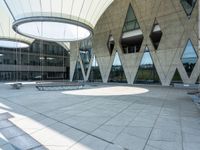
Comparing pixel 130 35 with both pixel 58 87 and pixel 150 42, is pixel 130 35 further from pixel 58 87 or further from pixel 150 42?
pixel 58 87

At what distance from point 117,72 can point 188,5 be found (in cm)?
1289

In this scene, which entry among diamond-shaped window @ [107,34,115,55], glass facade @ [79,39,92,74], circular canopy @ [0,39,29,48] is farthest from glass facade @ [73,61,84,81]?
circular canopy @ [0,39,29,48]

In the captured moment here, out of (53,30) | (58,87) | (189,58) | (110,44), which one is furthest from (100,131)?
(110,44)

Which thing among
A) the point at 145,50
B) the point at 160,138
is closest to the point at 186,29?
the point at 145,50

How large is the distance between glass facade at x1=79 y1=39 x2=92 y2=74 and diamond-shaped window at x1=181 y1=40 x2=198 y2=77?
17.4m

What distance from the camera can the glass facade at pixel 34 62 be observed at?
125 feet

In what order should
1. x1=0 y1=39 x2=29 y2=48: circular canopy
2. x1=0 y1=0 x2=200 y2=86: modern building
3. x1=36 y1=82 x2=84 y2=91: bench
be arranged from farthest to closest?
x1=0 y1=39 x2=29 y2=48: circular canopy → x1=0 y1=0 x2=200 y2=86: modern building → x1=36 y1=82 x2=84 y2=91: bench

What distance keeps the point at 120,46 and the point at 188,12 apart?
10.1 meters

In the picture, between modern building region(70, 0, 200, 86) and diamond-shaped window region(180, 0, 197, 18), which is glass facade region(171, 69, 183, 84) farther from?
diamond-shaped window region(180, 0, 197, 18)

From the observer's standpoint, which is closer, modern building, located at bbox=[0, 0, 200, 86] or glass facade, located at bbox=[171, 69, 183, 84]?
modern building, located at bbox=[0, 0, 200, 86]

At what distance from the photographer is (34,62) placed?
42.7 metres

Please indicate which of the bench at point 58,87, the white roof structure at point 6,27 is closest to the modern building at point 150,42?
the bench at point 58,87

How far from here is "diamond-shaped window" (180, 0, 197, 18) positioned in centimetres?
1837

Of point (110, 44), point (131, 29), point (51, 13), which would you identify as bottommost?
point (110, 44)
